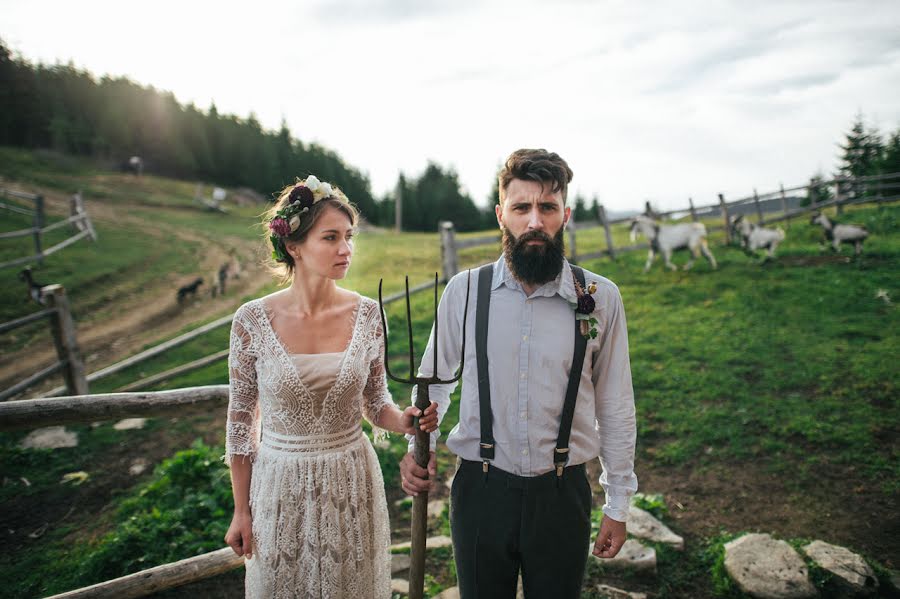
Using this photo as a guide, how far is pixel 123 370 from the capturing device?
6.97 metres

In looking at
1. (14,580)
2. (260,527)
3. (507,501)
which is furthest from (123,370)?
(507,501)

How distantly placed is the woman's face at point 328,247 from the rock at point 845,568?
334cm

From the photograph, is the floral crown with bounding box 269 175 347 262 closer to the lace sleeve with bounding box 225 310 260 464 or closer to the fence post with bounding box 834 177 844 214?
the lace sleeve with bounding box 225 310 260 464

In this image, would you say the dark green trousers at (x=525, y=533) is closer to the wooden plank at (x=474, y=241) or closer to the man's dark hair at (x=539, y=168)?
the man's dark hair at (x=539, y=168)

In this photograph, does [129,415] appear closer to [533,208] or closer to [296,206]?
[296,206]

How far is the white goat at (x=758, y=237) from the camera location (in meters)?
10.7

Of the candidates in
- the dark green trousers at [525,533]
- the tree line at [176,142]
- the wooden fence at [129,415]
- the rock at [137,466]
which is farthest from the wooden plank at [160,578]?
the tree line at [176,142]

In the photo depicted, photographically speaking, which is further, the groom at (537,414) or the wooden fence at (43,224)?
the wooden fence at (43,224)

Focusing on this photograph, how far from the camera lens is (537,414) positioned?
1.84 meters

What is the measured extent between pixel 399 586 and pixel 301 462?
1.70 meters

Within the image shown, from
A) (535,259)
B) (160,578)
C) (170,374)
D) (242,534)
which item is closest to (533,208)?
(535,259)

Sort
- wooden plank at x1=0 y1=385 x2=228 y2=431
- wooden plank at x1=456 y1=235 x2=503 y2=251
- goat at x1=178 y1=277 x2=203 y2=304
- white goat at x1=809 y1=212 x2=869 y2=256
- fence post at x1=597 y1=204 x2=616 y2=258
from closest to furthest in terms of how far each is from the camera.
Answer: wooden plank at x1=0 y1=385 x2=228 y2=431
white goat at x1=809 y1=212 x2=869 y2=256
wooden plank at x1=456 y1=235 x2=503 y2=251
goat at x1=178 y1=277 x2=203 y2=304
fence post at x1=597 y1=204 x2=616 y2=258

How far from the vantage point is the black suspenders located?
1809 millimetres

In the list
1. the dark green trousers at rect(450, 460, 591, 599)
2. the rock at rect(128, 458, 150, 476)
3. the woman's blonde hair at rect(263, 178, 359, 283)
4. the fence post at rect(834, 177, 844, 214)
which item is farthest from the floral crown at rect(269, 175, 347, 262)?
the fence post at rect(834, 177, 844, 214)
